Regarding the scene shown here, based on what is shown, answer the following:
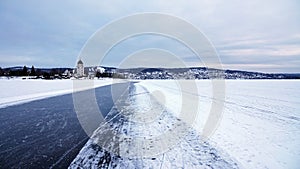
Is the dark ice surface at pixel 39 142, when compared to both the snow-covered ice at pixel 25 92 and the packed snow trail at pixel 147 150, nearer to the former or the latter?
the packed snow trail at pixel 147 150

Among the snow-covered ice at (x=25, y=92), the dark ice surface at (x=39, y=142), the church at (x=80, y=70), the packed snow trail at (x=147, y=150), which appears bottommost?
the snow-covered ice at (x=25, y=92)

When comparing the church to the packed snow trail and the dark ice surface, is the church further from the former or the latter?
the packed snow trail

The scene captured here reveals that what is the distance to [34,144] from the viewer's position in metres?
5.63

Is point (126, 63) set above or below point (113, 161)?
above

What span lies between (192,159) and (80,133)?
363 cm

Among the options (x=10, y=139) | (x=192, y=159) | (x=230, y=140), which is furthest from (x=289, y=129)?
(x=10, y=139)

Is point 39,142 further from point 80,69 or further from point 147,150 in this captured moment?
point 80,69

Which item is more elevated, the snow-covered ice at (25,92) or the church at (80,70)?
the church at (80,70)

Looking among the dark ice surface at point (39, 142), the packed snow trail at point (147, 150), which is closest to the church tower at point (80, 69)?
the dark ice surface at point (39, 142)

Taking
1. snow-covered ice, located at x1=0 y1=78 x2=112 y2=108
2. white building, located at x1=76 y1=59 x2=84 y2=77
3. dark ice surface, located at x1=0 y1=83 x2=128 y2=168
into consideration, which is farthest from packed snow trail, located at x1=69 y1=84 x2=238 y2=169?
white building, located at x1=76 y1=59 x2=84 y2=77

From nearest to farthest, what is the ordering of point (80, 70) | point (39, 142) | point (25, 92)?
1. point (39, 142)
2. point (25, 92)
3. point (80, 70)

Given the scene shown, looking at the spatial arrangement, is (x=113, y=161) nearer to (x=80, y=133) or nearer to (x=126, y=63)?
(x=80, y=133)

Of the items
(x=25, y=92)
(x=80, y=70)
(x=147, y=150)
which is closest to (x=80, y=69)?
(x=80, y=70)

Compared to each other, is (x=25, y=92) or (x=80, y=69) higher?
(x=80, y=69)
